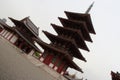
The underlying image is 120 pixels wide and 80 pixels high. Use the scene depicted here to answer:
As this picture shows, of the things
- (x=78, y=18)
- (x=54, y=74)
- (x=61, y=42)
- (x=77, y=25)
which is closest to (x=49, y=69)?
(x=54, y=74)

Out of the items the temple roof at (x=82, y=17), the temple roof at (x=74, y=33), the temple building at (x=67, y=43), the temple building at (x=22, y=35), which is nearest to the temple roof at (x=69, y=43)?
the temple building at (x=67, y=43)

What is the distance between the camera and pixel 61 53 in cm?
2442

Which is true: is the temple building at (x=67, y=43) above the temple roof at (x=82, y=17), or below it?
below

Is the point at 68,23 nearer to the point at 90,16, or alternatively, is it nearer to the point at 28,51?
the point at 90,16

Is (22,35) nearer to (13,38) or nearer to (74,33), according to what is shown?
(13,38)

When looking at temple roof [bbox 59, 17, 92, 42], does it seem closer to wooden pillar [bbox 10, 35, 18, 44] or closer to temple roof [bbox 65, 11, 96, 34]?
temple roof [bbox 65, 11, 96, 34]

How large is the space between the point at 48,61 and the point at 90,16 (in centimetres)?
994

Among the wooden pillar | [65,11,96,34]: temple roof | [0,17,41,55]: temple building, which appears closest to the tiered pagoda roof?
[65,11,96,34]: temple roof

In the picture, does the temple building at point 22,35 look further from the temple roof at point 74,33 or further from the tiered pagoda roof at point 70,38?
the temple roof at point 74,33

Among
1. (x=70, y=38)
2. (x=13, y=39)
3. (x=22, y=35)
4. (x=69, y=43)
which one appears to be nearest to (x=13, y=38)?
(x=13, y=39)

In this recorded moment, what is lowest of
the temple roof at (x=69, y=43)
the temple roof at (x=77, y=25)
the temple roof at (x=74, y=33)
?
the temple roof at (x=69, y=43)

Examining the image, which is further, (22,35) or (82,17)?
(22,35)

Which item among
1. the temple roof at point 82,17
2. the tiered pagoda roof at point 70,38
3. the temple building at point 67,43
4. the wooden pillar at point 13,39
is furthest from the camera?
the wooden pillar at point 13,39

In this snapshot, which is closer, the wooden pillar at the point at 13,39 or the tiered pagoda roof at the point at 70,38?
the tiered pagoda roof at the point at 70,38
